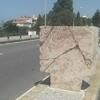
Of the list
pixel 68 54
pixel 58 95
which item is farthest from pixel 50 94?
pixel 68 54

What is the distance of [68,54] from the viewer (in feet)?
33.1

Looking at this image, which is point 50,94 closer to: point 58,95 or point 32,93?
point 58,95

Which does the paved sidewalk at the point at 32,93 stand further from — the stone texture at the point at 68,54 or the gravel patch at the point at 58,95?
the stone texture at the point at 68,54

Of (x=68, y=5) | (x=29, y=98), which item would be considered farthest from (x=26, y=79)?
(x=68, y=5)

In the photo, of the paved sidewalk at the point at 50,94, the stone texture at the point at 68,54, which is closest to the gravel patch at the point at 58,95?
the paved sidewalk at the point at 50,94

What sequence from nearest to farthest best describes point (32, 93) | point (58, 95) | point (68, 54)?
point (58, 95) < point (32, 93) < point (68, 54)

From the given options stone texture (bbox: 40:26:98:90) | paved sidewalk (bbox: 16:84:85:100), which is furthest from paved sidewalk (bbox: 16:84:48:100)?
stone texture (bbox: 40:26:98:90)

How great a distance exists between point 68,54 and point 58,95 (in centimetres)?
129

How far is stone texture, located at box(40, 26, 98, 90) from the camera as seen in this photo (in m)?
9.87

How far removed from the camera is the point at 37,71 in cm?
1631

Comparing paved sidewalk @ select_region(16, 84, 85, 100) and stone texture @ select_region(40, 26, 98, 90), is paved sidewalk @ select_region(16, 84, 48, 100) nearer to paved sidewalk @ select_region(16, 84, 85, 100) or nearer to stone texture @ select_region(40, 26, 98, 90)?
paved sidewalk @ select_region(16, 84, 85, 100)

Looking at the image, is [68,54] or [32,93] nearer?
[32,93]

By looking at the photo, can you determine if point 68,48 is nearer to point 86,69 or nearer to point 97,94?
point 86,69

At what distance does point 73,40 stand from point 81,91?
4.45 ft
